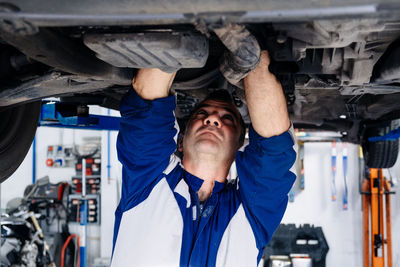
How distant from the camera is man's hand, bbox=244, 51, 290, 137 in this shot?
53.5 inches

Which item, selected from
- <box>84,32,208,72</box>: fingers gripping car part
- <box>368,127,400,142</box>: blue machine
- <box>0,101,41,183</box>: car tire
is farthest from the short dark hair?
<box>368,127,400,142</box>: blue machine

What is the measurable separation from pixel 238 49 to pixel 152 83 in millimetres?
455

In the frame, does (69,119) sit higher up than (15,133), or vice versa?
(69,119)

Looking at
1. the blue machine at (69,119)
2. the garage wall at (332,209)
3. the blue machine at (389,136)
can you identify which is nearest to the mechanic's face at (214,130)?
the blue machine at (69,119)

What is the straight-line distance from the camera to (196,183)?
1746mm

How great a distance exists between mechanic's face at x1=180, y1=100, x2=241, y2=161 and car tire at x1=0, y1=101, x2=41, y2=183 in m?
0.70

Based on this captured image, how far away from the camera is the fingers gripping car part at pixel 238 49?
955 millimetres

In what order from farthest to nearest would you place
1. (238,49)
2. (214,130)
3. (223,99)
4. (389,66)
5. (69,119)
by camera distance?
(69,119)
(223,99)
(214,130)
(389,66)
(238,49)

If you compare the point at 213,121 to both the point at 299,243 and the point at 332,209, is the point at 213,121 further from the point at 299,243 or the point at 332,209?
the point at 332,209

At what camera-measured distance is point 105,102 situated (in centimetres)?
204

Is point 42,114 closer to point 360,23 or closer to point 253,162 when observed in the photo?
point 253,162

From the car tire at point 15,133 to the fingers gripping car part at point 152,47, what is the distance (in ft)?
2.97

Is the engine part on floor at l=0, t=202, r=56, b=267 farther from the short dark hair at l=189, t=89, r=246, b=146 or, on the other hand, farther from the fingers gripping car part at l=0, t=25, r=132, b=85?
the fingers gripping car part at l=0, t=25, r=132, b=85

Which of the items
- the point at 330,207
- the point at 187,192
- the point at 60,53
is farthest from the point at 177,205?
the point at 330,207
